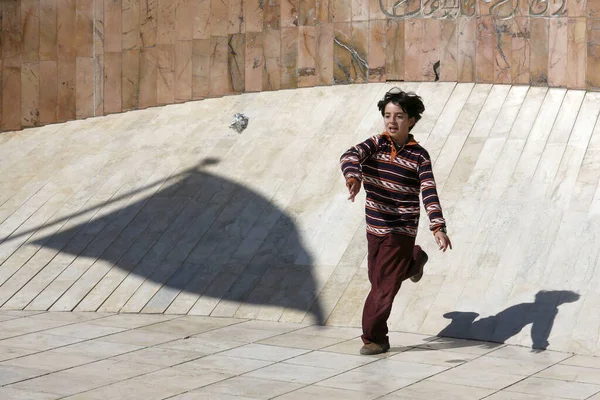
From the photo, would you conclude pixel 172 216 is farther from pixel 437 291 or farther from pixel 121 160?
pixel 437 291

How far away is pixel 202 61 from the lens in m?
12.0

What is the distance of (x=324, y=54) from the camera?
11344 millimetres

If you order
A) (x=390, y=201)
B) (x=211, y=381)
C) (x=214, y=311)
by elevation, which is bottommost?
(x=214, y=311)

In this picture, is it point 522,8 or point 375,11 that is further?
point 375,11

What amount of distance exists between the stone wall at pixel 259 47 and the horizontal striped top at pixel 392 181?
→ 3770 mm

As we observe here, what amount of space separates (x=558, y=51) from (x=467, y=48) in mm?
965

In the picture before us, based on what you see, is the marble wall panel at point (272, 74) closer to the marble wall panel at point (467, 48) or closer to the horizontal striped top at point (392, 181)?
the marble wall panel at point (467, 48)

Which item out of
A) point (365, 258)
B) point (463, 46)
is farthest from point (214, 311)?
point (463, 46)

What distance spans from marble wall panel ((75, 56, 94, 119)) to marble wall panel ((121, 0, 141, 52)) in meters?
0.56

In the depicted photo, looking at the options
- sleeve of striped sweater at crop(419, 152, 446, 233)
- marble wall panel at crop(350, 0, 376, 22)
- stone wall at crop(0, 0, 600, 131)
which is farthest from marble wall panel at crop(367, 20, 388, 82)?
sleeve of striped sweater at crop(419, 152, 446, 233)

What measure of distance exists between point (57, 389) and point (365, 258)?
3.17 metres

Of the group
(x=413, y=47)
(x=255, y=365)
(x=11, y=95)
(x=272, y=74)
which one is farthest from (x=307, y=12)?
(x=255, y=365)

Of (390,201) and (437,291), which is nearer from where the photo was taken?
(390,201)

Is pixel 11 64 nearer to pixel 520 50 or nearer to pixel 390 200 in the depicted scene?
pixel 520 50
